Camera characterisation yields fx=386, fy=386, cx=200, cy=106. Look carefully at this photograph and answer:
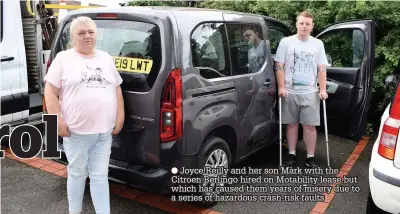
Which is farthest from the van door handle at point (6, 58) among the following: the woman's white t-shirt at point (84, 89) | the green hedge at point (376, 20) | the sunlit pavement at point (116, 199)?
the green hedge at point (376, 20)

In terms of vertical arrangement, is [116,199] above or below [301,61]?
below

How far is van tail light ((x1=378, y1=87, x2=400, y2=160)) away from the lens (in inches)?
106

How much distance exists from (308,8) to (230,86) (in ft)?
11.7

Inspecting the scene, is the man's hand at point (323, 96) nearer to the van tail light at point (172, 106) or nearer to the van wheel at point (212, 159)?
the van wheel at point (212, 159)

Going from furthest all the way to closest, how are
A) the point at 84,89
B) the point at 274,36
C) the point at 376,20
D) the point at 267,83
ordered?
1. the point at 376,20
2. the point at 274,36
3. the point at 267,83
4. the point at 84,89

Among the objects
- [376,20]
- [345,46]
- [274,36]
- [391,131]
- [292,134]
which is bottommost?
[292,134]

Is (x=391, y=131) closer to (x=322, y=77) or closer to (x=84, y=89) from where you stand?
(x=322, y=77)

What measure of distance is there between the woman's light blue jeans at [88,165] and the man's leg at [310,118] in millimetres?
2281

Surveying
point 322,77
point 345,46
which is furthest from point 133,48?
point 345,46

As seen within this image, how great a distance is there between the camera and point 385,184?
8.70 feet

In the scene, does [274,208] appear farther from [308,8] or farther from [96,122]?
[308,8]

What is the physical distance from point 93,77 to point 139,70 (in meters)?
0.43

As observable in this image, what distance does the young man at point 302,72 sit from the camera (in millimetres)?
4137

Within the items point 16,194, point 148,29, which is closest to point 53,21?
point 16,194
